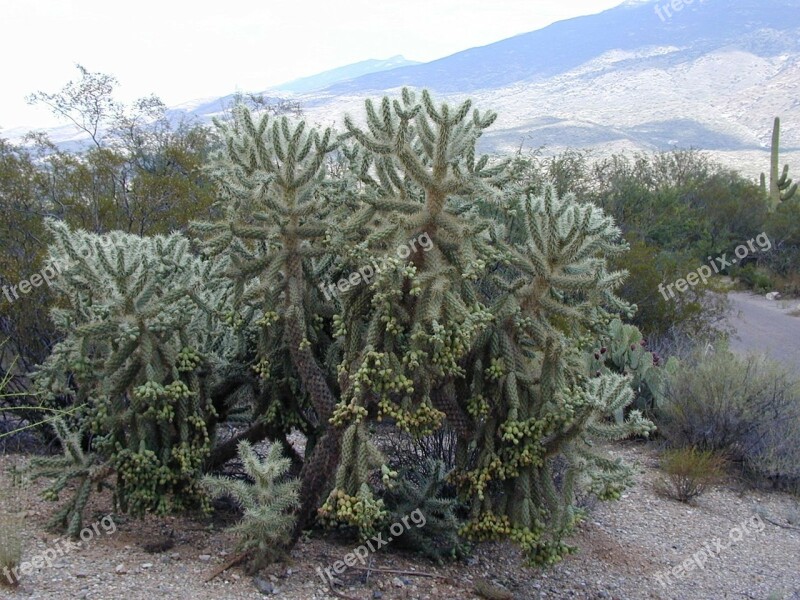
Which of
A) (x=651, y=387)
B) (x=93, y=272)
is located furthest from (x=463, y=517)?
(x=651, y=387)

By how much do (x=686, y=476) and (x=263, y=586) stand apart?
4457 mm

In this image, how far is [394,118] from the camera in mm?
4090

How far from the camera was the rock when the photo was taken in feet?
13.0

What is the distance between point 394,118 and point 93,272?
1.82m

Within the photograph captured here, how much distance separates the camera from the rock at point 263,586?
398 centimetres

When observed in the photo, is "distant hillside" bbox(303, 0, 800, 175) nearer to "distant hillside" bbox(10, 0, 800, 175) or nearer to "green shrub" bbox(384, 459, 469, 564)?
"distant hillside" bbox(10, 0, 800, 175)

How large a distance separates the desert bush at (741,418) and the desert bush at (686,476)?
Answer: 0.56 metres

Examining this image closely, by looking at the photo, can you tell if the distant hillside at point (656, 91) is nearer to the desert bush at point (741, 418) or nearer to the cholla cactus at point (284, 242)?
the desert bush at point (741, 418)

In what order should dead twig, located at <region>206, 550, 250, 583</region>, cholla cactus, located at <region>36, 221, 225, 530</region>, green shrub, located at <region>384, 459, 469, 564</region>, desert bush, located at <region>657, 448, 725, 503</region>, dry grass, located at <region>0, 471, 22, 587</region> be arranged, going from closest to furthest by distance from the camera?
dry grass, located at <region>0, 471, 22, 587</region> → dead twig, located at <region>206, 550, 250, 583</region> → cholla cactus, located at <region>36, 221, 225, 530</region> → green shrub, located at <region>384, 459, 469, 564</region> → desert bush, located at <region>657, 448, 725, 503</region>

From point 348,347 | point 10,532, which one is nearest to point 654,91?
point 348,347

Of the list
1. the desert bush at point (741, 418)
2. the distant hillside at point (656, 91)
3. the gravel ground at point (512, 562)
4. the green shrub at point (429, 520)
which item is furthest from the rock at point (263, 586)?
the distant hillside at point (656, 91)

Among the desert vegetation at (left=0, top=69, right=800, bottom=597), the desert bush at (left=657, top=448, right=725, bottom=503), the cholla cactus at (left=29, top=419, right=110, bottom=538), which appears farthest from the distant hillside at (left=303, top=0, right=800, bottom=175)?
the cholla cactus at (left=29, top=419, right=110, bottom=538)

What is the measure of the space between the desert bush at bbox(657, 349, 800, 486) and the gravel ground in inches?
15.6

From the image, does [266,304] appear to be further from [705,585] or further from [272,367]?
[705,585]
